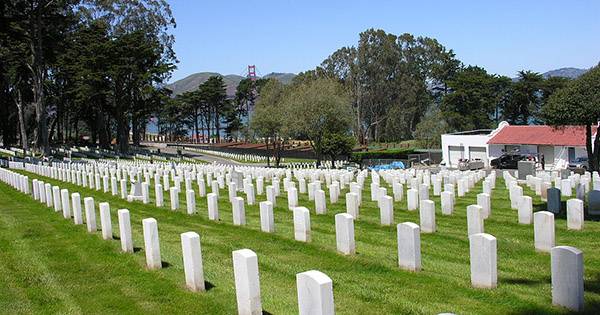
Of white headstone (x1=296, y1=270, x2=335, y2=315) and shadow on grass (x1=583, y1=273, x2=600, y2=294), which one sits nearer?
white headstone (x1=296, y1=270, x2=335, y2=315)

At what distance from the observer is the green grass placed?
7613mm

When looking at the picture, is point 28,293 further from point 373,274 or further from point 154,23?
point 154,23

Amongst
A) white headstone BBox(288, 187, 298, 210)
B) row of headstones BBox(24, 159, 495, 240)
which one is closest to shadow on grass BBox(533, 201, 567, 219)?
row of headstones BBox(24, 159, 495, 240)

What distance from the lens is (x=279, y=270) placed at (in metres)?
9.41

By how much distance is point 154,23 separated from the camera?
233 ft

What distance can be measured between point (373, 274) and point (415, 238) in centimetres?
85

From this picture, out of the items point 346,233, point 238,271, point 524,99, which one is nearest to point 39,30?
point 346,233

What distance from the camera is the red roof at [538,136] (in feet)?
146

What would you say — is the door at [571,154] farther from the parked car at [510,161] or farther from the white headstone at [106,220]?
the white headstone at [106,220]

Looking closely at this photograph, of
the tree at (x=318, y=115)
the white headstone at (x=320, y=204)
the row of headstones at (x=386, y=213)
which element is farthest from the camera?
the tree at (x=318, y=115)

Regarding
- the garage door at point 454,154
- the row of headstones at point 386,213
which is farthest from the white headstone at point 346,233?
the garage door at point 454,154

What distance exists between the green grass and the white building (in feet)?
111

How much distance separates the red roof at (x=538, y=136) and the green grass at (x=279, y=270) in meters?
33.5

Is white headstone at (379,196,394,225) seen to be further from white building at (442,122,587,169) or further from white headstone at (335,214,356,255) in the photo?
white building at (442,122,587,169)
